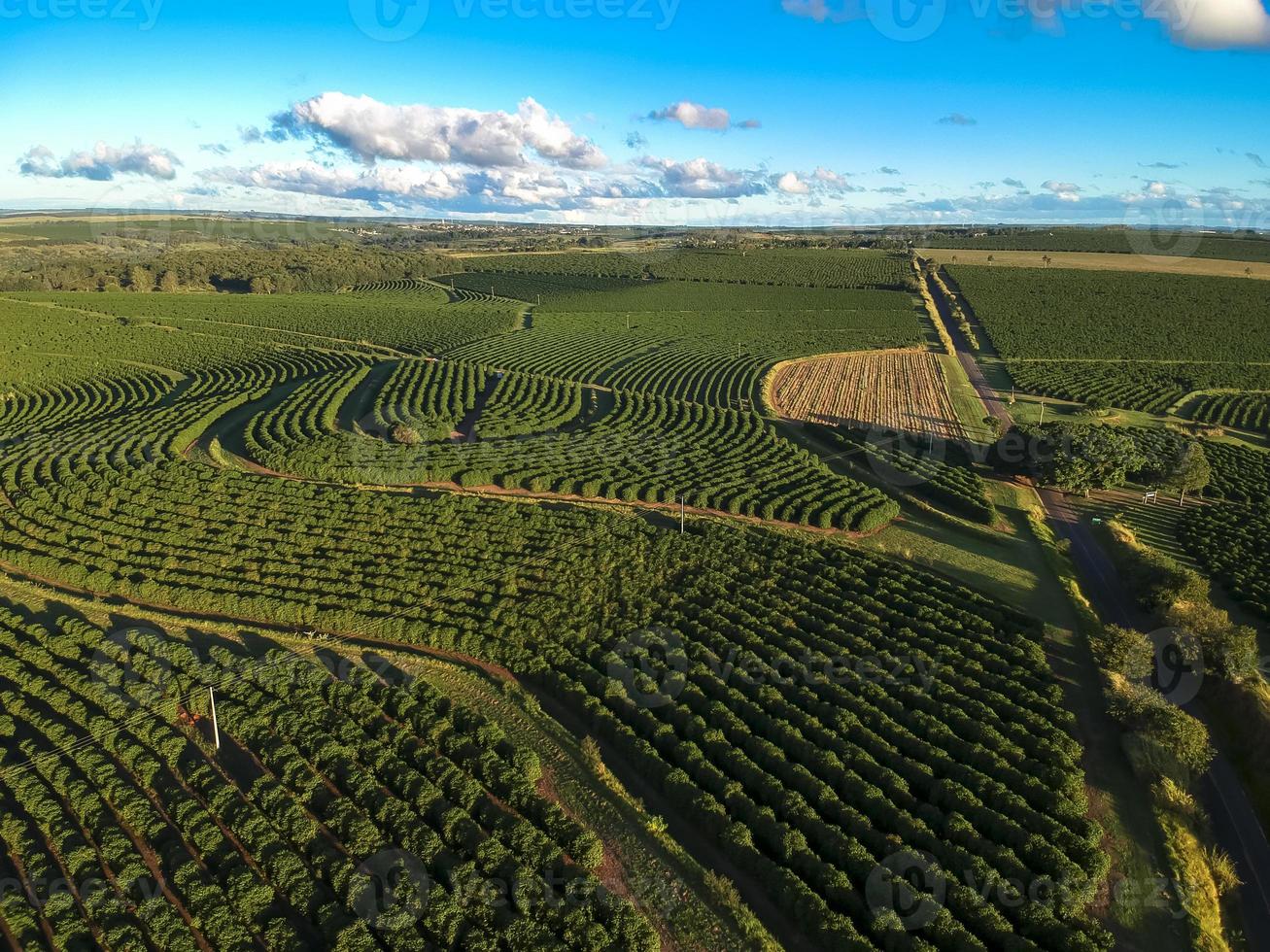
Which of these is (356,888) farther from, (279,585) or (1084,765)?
(1084,765)

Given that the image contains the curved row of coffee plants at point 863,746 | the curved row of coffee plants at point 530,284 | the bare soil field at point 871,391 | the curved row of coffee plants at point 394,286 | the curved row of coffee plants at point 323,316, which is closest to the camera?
the curved row of coffee plants at point 863,746

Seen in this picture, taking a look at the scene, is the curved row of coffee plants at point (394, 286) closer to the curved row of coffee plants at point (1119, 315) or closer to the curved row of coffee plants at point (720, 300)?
the curved row of coffee plants at point (720, 300)

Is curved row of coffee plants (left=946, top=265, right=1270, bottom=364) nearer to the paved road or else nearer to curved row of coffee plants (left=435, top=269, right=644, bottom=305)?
the paved road

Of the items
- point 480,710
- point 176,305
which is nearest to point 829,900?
point 480,710

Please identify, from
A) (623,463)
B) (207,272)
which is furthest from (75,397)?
(207,272)

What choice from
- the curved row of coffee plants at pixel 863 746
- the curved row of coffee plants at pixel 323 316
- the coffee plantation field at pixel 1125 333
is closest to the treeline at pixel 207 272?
the curved row of coffee plants at pixel 323 316
